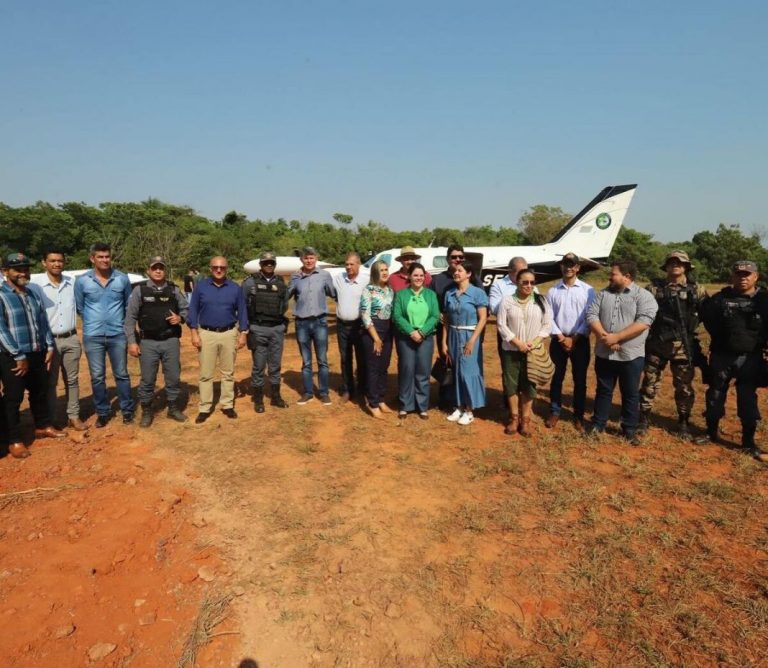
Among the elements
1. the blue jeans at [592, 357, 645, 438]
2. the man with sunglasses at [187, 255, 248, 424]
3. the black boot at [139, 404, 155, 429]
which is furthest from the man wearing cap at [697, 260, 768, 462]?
the black boot at [139, 404, 155, 429]

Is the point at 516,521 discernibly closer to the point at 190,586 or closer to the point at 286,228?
the point at 190,586

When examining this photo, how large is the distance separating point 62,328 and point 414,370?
4.11 meters

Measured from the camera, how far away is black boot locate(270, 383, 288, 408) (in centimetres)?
588

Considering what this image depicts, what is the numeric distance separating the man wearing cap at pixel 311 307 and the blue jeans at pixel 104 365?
2.07m

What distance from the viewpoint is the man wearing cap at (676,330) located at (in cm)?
464

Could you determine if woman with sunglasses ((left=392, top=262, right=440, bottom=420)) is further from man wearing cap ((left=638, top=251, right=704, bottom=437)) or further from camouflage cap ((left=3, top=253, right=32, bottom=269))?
camouflage cap ((left=3, top=253, right=32, bottom=269))

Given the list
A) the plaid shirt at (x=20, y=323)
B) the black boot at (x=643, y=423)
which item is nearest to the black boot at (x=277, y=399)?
the plaid shirt at (x=20, y=323)

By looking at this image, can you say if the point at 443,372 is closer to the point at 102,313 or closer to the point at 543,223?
the point at 102,313

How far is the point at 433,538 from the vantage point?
325 centimetres

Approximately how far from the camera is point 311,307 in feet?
19.0

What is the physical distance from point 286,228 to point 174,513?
146 ft

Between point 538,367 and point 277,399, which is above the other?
point 538,367

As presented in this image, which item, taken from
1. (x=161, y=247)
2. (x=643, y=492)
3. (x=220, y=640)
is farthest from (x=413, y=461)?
(x=161, y=247)

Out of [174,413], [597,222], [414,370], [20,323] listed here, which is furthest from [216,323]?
[597,222]
